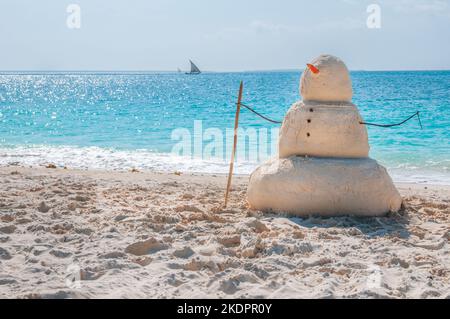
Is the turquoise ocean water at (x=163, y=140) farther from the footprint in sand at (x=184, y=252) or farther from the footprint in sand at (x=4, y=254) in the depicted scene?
the footprint in sand at (x=4, y=254)

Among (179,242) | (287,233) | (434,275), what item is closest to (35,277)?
(179,242)

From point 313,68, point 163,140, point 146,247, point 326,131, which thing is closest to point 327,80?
point 313,68

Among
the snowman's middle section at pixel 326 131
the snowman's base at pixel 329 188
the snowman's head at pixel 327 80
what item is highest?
the snowman's head at pixel 327 80

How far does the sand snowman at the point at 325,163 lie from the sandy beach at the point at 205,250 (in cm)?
19

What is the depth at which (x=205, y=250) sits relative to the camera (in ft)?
15.4

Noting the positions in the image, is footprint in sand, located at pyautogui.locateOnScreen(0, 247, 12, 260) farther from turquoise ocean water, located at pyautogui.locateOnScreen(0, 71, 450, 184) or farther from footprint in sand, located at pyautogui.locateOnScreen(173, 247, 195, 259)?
turquoise ocean water, located at pyautogui.locateOnScreen(0, 71, 450, 184)

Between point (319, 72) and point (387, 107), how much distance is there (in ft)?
70.2

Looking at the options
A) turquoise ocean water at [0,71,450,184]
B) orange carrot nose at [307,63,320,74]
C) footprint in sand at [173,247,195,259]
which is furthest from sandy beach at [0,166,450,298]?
turquoise ocean water at [0,71,450,184]

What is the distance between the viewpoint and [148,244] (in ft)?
15.7

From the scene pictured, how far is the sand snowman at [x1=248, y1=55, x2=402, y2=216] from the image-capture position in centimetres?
571

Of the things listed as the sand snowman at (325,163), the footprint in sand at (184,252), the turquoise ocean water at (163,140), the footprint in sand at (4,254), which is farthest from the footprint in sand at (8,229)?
the turquoise ocean water at (163,140)

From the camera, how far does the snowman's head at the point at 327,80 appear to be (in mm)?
5895

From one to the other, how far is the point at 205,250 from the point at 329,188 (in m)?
1.72

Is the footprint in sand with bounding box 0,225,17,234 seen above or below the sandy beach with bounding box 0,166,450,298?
above
